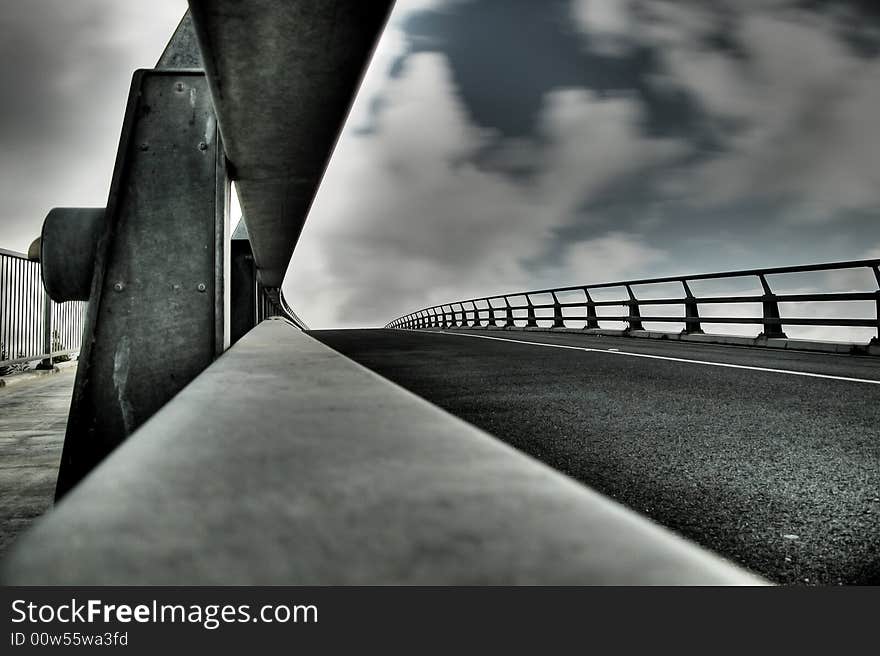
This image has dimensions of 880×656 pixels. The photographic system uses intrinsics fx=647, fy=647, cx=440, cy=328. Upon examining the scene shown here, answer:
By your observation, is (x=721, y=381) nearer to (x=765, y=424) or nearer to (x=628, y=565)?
(x=765, y=424)

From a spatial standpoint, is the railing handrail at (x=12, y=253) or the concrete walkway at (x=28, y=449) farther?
the railing handrail at (x=12, y=253)

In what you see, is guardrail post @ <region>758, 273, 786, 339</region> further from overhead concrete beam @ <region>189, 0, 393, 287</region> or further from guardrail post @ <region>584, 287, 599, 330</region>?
overhead concrete beam @ <region>189, 0, 393, 287</region>

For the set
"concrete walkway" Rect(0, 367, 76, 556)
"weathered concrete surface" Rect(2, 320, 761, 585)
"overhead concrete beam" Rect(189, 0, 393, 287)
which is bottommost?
"concrete walkway" Rect(0, 367, 76, 556)

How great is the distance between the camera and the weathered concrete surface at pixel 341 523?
1.22 feet

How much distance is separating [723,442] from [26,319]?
1391 centimetres

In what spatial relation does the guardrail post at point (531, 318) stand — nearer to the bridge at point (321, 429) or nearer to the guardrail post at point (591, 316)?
the guardrail post at point (591, 316)

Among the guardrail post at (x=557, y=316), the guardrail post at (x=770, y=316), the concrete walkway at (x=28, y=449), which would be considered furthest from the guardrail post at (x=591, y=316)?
the concrete walkway at (x=28, y=449)

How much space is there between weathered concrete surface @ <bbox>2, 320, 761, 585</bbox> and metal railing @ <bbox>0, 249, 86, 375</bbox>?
12.0 m

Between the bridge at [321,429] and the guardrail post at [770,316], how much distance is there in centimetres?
397

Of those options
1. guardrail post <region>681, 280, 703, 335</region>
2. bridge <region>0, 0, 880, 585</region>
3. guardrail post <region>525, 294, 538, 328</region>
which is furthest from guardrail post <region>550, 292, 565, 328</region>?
bridge <region>0, 0, 880, 585</region>

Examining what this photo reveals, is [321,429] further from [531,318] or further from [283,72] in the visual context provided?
[531,318]

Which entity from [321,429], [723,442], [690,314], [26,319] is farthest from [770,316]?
[26,319]

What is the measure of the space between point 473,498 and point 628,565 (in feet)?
0.44

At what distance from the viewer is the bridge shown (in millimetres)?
394
